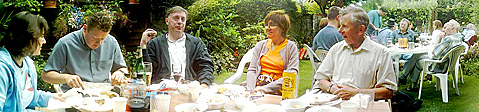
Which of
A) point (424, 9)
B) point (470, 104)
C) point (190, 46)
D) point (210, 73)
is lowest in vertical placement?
point (470, 104)

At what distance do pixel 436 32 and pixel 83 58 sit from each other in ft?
9.52

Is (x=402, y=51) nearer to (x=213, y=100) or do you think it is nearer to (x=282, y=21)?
(x=282, y=21)

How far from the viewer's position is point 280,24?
329cm

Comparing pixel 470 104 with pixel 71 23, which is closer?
pixel 470 104

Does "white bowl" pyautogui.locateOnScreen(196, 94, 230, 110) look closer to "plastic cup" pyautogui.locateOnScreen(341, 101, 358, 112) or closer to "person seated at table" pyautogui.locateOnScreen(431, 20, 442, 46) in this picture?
"plastic cup" pyautogui.locateOnScreen(341, 101, 358, 112)

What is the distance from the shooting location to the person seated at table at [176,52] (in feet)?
10.7

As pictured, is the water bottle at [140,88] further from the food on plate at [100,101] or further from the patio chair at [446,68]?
the patio chair at [446,68]

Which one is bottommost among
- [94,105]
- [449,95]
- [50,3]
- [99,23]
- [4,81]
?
[449,95]

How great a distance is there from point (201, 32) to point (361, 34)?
195 cm

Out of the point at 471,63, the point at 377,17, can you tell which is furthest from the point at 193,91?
the point at 471,63

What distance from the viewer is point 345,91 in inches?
95.9

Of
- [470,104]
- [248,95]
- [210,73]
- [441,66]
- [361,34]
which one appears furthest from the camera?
[441,66]

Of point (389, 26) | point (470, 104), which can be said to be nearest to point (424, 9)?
point (389, 26)

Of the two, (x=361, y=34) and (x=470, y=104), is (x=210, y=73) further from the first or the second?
(x=470, y=104)
